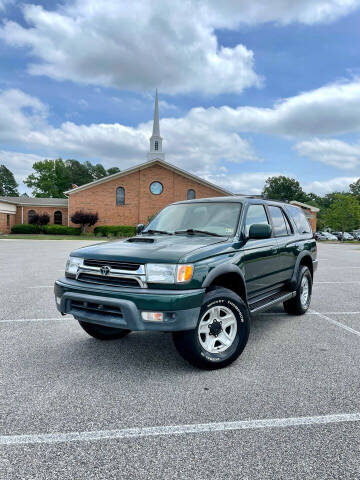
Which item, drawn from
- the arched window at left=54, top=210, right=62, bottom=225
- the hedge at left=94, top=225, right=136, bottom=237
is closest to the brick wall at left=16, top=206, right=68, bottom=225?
the arched window at left=54, top=210, right=62, bottom=225

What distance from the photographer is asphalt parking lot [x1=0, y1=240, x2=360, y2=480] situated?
2.24 metres

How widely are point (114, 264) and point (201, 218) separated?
1562 millimetres

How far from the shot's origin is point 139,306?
10.9 ft

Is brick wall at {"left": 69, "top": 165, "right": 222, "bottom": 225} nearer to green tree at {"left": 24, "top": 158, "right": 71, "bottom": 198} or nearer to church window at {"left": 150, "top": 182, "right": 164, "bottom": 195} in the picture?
church window at {"left": 150, "top": 182, "right": 164, "bottom": 195}

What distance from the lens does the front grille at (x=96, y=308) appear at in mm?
3439

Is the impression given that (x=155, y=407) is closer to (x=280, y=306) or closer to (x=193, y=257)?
(x=193, y=257)

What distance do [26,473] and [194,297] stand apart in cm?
184

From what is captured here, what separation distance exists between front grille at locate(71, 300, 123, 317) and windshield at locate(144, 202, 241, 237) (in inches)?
61.5

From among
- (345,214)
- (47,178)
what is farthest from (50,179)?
(345,214)

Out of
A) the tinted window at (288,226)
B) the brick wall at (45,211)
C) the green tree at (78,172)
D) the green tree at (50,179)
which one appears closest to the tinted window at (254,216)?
the tinted window at (288,226)

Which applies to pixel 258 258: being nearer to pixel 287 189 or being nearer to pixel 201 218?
pixel 201 218

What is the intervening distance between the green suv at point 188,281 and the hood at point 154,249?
0.01m

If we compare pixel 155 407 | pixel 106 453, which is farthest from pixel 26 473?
pixel 155 407

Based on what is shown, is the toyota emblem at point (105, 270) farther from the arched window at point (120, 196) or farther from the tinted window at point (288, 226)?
the arched window at point (120, 196)
